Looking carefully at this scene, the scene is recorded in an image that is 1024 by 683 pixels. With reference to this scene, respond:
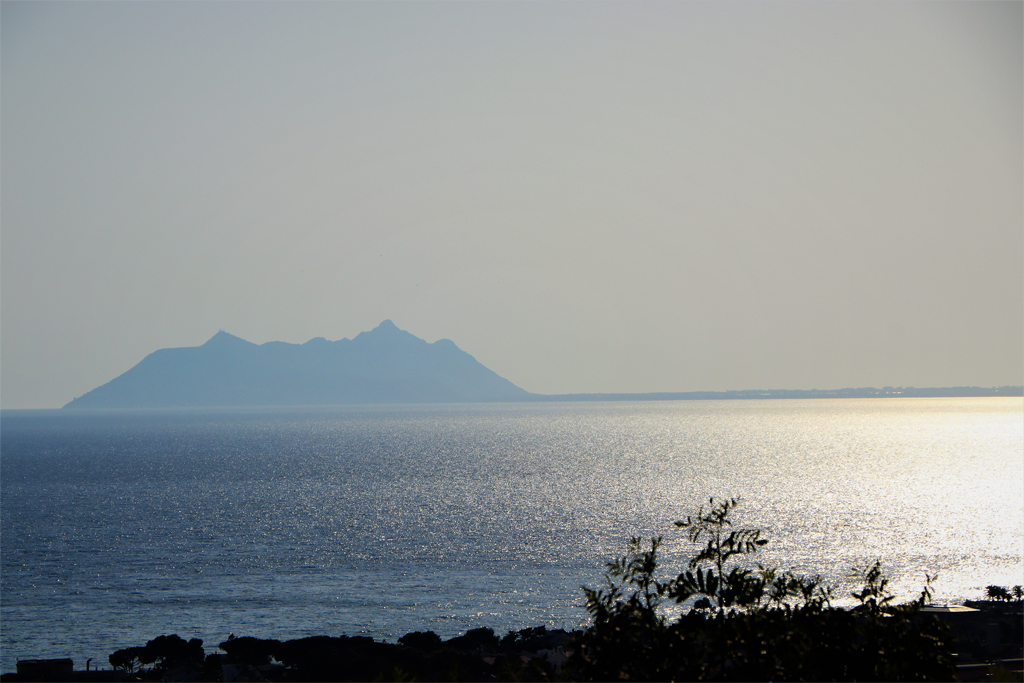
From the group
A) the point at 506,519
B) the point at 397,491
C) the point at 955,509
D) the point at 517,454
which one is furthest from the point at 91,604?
the point at 517,454

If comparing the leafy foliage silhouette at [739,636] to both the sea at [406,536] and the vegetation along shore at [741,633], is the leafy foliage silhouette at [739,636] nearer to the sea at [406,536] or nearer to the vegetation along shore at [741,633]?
the vegetation along shore at [741,633]

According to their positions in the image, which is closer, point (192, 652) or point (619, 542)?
point (192, 652)

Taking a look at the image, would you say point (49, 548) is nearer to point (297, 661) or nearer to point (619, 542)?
point (297, 661)

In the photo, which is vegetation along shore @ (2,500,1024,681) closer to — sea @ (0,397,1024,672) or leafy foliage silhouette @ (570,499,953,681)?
leafy foliage silhouette @ (570,499,953,681)

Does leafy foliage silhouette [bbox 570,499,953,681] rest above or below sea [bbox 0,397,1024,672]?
above

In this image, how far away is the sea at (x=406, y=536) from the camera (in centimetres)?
5481

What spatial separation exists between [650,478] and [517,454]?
4897 cm

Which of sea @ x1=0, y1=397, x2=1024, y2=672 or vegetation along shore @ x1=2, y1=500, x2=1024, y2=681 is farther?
sea @ x1=0, y1=397, x2=1024, y2=672

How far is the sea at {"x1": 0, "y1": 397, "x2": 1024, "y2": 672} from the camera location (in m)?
54.8

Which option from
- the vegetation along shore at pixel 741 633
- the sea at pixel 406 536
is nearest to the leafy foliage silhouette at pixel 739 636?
the vegetation along shore at pixel 741 633

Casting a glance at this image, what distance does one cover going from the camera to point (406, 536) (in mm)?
81625

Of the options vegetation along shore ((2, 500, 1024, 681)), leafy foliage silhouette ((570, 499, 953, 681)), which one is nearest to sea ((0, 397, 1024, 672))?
vegetation along shore ((2, 500, 1024, 681))

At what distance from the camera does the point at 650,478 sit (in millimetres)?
131375

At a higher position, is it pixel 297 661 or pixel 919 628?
pixel 919 628
